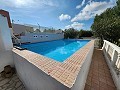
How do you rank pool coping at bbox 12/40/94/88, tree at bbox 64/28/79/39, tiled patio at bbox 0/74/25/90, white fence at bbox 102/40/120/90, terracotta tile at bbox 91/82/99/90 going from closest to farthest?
pool coping at bbox 12/40/94/88 → terracotta tile at bbox 91/82/99/90 → white fence at bbox 102/40/120/90 → tiled patio at bbox 0/74/25/90 → tree at bbox 64/28/79/39

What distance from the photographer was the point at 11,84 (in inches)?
140

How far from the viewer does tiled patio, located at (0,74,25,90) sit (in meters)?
3.31

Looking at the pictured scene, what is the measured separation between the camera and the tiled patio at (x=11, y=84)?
10.9ft

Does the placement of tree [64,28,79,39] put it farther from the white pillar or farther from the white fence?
the white pillar

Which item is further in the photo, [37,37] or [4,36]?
[37,37]

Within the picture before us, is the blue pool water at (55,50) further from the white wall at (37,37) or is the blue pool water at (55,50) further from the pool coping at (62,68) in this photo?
the pool coping at (62,68)

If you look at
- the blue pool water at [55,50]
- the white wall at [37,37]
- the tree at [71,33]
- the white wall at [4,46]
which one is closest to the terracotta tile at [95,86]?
the white wall at [4,46]

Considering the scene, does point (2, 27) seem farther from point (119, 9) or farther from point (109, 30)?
point (119, 9)

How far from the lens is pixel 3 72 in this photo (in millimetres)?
4152

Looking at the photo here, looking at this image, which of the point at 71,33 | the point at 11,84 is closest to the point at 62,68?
the point at 11,84

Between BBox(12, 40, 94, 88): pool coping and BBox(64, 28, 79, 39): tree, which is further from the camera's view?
BBox(64, 28, 79, 39): tree

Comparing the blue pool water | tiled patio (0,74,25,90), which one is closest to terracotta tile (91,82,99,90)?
tiled patio (0,74,25,90)

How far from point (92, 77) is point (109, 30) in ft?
27.1

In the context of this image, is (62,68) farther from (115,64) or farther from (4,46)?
(4,46)
